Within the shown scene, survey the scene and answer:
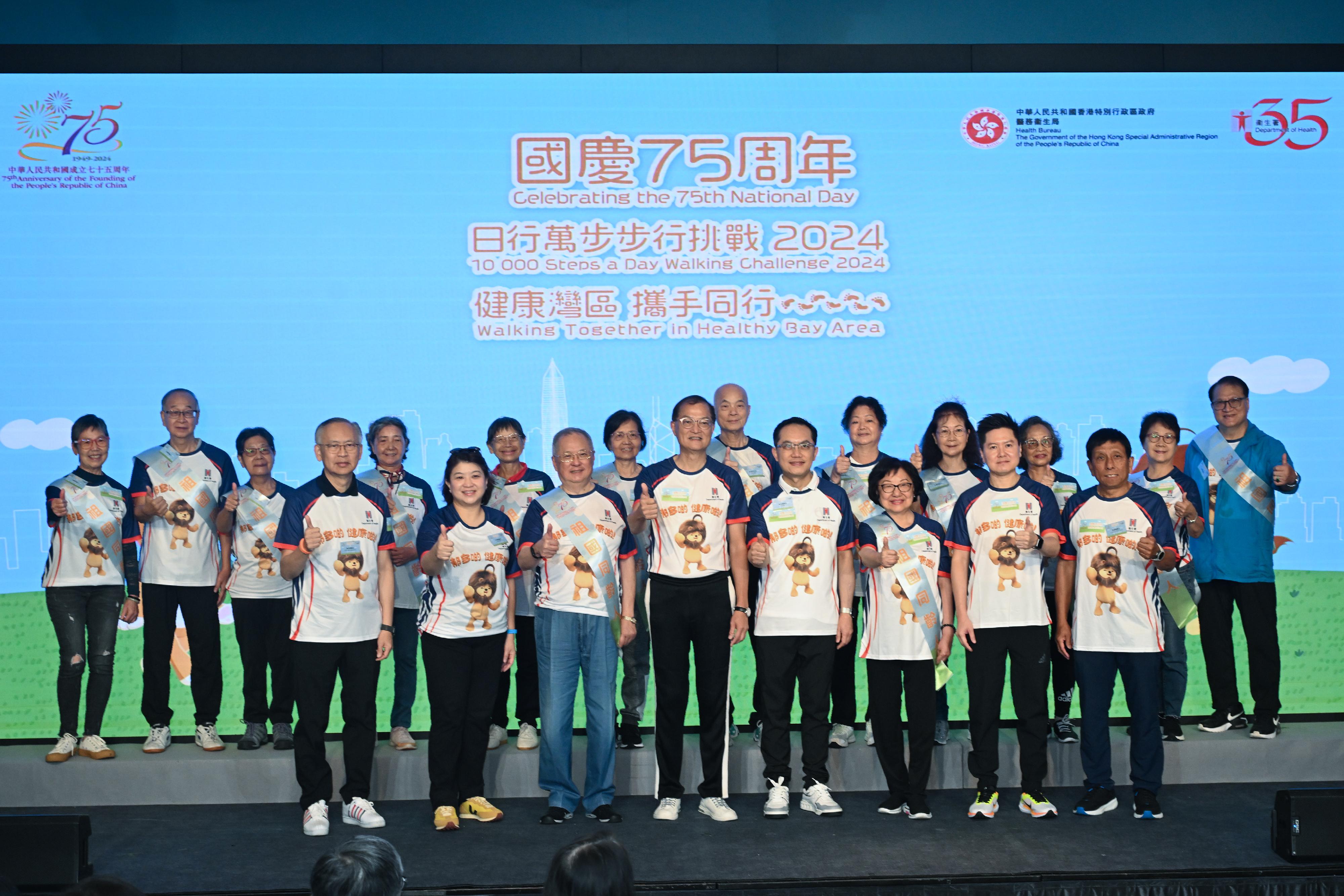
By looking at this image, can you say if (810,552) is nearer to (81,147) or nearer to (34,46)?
(81,147)

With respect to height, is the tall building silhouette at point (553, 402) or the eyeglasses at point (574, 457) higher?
the tall building silhouette at point (553, 402)

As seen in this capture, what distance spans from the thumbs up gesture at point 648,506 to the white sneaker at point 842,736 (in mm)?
1128

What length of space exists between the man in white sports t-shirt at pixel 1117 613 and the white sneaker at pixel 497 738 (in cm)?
211

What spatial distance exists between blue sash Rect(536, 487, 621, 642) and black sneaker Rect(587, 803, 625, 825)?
0.58m

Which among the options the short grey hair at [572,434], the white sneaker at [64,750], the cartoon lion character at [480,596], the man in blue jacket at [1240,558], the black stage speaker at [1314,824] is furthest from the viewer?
the man in blue jacket at [1240,558]

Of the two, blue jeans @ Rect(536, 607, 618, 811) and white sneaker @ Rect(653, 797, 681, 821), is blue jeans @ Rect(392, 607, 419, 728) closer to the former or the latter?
blue jeans @ Rect(536, 607, 618, 811)

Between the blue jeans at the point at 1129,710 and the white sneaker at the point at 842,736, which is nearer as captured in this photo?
the blue jeans at the point at 1129,710

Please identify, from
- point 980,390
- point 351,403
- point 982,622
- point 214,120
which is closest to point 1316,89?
point 980,390

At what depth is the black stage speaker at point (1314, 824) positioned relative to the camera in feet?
10.2

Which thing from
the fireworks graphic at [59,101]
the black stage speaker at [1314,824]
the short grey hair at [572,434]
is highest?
the fireworks graphic at [59,101]

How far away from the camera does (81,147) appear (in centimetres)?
481

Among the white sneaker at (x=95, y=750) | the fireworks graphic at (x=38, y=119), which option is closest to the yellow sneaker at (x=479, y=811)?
the white sneaker at (x=95, y=750)

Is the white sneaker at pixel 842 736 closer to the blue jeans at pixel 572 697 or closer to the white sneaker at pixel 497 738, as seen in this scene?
the blue jeans at pixel 572 697

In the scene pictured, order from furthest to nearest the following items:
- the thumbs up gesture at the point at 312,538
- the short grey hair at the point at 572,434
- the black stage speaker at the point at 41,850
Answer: the short grey hair at the point at 572,434, the thumbs up gesture at the point at 312,538, the black stage speaker at the point at 41,850
